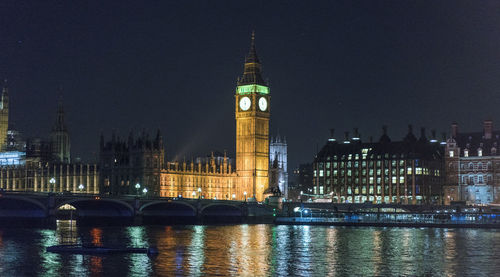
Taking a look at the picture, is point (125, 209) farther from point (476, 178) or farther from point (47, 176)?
point (476, 178)

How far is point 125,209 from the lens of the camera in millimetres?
120125

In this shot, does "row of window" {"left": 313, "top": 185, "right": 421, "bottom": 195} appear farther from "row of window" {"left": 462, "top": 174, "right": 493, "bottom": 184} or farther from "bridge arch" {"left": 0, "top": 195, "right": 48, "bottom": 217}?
"bridge arch" {"left": 0, "top": 195, "right": 48, "bottom": 217}

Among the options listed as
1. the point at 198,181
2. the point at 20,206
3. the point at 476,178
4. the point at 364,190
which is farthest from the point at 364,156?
the point at 20,206

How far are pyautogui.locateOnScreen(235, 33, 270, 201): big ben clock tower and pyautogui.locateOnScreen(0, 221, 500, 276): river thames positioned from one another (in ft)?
202

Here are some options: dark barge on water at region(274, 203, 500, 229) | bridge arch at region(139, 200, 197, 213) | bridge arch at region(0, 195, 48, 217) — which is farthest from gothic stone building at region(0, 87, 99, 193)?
dark barge on water at region(274, 203, 500, 229)

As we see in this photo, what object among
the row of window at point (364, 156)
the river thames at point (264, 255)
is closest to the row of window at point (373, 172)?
the row of window at point (364, 156)

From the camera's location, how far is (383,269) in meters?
59.3

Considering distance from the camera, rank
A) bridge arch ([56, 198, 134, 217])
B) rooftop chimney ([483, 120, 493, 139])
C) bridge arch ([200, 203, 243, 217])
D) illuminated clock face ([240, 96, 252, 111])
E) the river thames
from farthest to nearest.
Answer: illuminated clock face ([240, 96, 252, 111]) < rooftop chimney ([483, 120, 493, 139]) < bridge arch ([200, 203, 243, 217]) < bridge arch ([56, 198, 134, 217]) < the river thames

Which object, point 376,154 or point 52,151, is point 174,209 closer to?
point 376,154

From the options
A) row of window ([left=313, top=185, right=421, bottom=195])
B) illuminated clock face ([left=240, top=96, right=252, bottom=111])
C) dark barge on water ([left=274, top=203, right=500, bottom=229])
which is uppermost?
illuminated clock face ([left=240, top=96, right=252, bottom=111])

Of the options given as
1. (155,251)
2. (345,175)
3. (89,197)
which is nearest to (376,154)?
(345,175)

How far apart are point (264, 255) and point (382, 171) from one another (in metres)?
97.7

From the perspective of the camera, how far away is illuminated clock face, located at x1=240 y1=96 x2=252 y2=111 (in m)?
161

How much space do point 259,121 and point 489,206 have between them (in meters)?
50.0
